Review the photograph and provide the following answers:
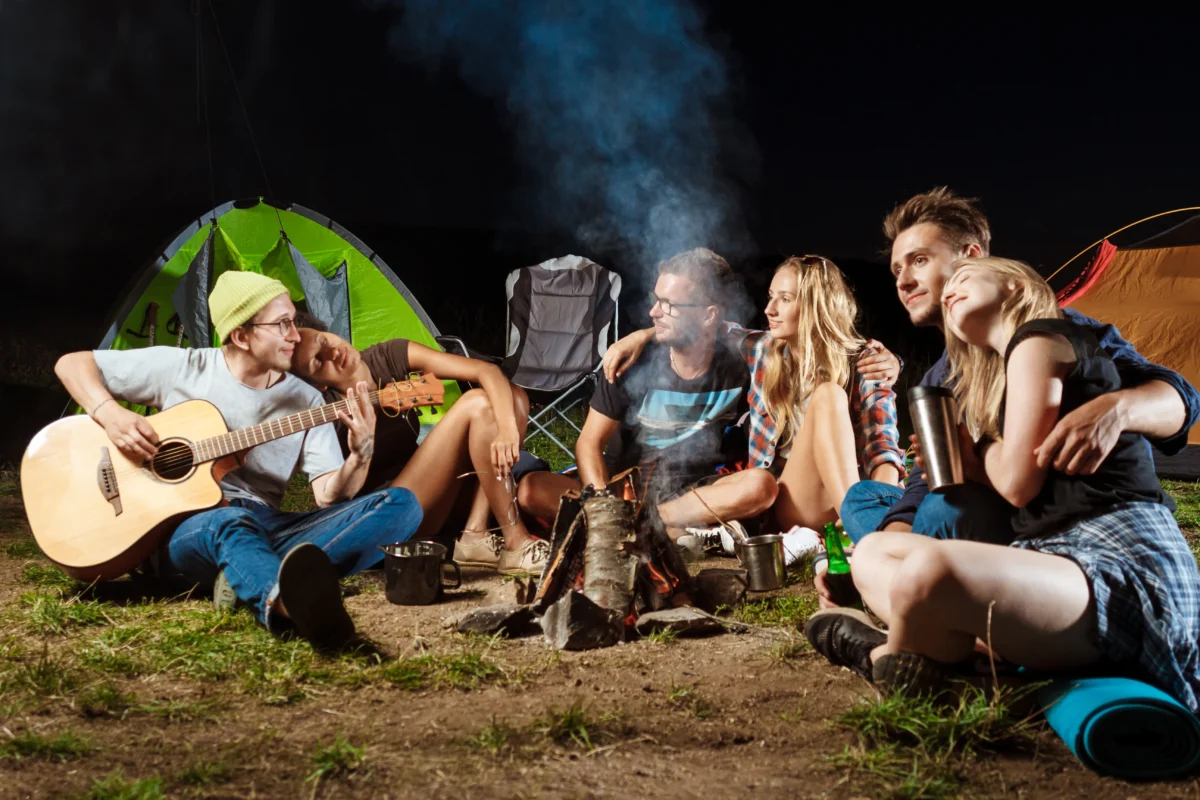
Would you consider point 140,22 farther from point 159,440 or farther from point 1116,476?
point 1116,476

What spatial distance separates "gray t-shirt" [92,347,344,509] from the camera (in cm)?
363

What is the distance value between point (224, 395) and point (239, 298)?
482 millimetres

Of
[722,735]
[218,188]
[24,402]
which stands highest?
[218,188]

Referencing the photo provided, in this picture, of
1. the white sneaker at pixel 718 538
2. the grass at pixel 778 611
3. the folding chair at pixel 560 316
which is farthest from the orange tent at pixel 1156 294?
the grass at pixel 778 611

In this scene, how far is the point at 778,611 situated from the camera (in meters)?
3.22

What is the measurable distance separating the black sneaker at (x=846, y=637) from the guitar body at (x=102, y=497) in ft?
6.94

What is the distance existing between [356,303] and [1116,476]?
513 centimetres

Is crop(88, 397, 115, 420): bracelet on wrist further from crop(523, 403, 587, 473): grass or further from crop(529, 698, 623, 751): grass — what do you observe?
crop(523, 403, 587, 473): grass

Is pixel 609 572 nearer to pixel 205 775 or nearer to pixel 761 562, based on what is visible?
pixel 761 562

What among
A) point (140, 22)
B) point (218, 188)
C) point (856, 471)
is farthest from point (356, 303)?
point (856, 471)

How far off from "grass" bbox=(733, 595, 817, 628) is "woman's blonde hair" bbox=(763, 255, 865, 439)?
3.20 feet

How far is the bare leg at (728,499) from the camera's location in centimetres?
404

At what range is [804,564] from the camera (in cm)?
391

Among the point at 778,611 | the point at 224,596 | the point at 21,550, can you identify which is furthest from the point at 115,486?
the point at 778,611
